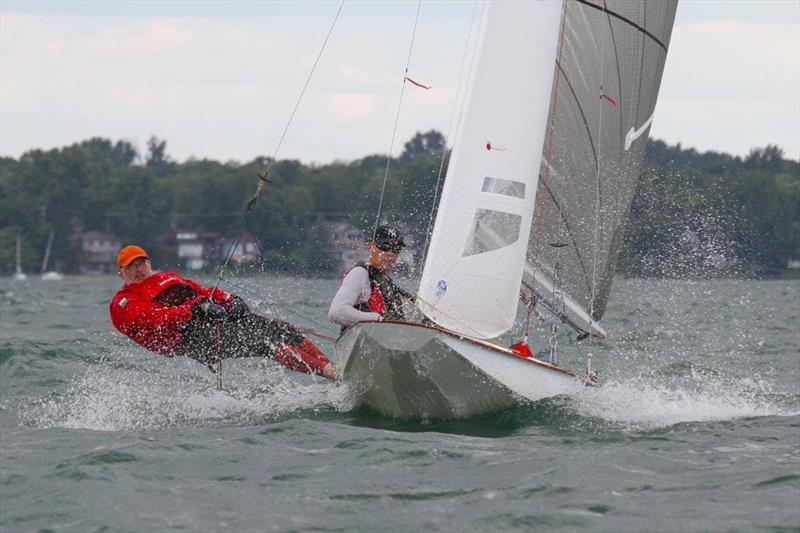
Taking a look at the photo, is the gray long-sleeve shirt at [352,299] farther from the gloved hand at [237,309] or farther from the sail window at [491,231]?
the gloved hand at [237,309]

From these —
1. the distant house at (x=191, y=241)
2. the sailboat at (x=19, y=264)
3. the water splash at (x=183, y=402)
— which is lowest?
the sailboat at (x=19, y=264)

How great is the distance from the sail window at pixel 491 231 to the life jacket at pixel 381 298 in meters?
0.53

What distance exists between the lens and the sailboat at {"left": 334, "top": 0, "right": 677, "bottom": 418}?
7.61 m

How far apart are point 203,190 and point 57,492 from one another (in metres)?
69.7

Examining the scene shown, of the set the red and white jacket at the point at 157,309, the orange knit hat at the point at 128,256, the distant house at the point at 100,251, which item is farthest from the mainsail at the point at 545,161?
the distant house at the point at 100,251

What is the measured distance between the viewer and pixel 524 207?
8.05 m

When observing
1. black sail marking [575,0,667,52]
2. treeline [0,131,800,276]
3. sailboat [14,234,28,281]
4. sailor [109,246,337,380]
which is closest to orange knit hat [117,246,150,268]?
sailor [109,246,337,380]

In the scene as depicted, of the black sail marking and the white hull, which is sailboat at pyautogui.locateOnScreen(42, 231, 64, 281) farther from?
the white hull

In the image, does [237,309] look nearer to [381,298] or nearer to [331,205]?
[381,298]

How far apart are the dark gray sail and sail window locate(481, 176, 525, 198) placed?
561 millimetres

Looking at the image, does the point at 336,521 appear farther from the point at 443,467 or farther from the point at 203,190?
the point at 203,190

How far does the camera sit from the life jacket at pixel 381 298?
8.08 meters

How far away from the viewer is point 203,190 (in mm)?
75250

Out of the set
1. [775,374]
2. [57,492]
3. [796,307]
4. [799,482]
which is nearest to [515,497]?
[799,482]
